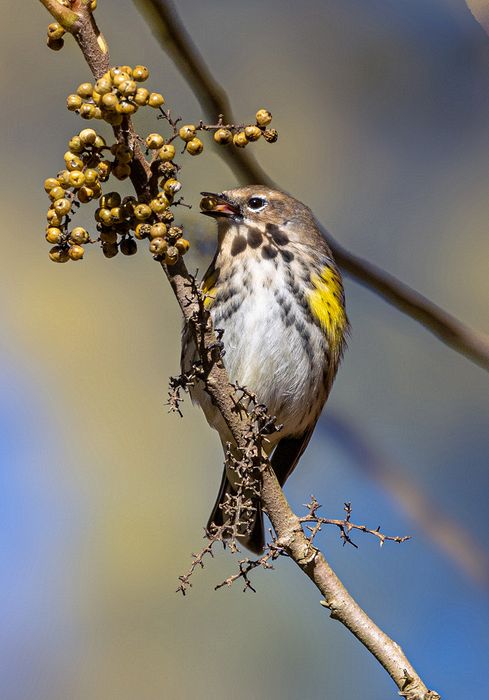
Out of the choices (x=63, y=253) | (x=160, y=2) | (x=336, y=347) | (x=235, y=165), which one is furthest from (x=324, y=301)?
(x=63, y=253)

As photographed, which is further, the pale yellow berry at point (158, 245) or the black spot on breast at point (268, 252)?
the black spot on breast at point (268, 252)

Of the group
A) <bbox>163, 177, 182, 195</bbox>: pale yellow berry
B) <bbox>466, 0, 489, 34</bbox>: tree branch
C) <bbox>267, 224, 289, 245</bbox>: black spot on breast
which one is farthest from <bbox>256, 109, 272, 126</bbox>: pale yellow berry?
<bbox>267, 224, 289, 245</bbox>: black spot on breast

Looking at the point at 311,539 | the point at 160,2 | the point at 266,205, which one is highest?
the point at 160,2

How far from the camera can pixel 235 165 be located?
4047 mm

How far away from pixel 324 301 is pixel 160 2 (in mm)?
1368

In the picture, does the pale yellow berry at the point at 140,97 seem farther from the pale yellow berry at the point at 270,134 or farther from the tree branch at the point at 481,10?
the tree branch at the point at 481,10

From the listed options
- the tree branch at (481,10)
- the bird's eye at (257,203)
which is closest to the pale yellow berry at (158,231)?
the tree branch at (481,10)

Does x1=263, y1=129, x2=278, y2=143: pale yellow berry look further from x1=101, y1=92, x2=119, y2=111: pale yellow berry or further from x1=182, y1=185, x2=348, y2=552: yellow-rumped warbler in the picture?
x1=182, y1=185, x2=348, y2=552: yellow-rumped warbler

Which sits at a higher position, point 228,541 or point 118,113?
point 118,113

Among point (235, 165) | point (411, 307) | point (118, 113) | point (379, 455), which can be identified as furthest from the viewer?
point (379, 455)

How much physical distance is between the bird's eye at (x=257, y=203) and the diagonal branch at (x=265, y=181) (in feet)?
0.43

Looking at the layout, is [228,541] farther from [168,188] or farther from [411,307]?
[411,307]

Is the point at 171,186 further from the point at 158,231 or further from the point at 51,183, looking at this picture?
the point at 51,183

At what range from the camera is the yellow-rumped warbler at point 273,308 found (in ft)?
12.2
